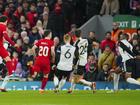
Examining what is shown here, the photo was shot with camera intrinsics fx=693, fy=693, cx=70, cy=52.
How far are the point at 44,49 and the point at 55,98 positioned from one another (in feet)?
8.69

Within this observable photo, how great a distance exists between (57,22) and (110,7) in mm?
2499

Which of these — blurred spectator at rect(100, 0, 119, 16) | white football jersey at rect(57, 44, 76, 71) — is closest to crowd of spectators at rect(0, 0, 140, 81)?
blurred spectator at rect(100, 0, 119, 16)

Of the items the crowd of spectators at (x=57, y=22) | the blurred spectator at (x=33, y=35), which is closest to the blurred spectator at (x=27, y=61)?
the crowd of spectators at (x=57, y=22)

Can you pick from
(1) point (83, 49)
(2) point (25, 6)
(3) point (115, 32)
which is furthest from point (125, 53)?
(2) point (25, 6)

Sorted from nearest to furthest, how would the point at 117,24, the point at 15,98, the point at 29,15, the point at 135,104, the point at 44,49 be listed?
the point at 135,104
the point at 15,98
the point at 44,49
the point at 117,24
the point at 29,15

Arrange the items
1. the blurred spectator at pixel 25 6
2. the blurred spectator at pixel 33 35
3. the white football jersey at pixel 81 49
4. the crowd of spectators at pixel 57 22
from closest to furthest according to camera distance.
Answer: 1. the white football jersey at pixel 81 49
2. the crowd of spectators at pixel 57 22
3. the blurred spectator at pixel 33 35
4. the blurred spectator at pixel 25 6

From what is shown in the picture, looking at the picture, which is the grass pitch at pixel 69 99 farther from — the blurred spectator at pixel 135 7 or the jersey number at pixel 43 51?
the blurred spectator at pixel 135 7

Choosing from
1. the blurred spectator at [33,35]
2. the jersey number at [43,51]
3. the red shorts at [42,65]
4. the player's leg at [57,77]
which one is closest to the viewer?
the jersey number at [43,51]

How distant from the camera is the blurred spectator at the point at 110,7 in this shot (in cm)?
3114

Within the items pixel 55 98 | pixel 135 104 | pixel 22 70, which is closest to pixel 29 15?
pixel 22 70

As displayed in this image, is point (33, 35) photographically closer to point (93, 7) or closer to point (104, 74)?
point (93, 7)

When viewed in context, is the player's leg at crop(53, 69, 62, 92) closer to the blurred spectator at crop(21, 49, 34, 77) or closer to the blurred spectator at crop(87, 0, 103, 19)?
the blurred spectator at crop(21, 49, 34, 77)

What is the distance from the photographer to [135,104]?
19.2 metres

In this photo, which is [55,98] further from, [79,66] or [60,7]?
[60,7]
